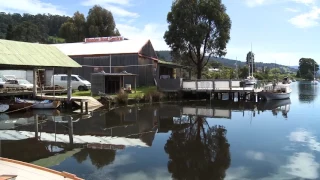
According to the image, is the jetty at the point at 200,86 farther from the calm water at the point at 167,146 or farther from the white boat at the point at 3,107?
the white boat at the point at 3,107

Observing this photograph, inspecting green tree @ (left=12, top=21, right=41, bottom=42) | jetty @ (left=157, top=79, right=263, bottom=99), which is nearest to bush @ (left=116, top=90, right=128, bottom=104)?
jetty @ (left=157, top=79, right=263, bottom=99)

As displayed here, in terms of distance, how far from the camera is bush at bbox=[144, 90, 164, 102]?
106 feet

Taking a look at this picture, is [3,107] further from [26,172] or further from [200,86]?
[200,86]

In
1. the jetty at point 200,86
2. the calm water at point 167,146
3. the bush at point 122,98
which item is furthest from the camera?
the jetty at point 200,86

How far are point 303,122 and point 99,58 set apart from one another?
24.7 metres

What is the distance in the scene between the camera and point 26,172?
7.32 m

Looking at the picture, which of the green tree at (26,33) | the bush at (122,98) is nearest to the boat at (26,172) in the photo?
the bush at (122,98)

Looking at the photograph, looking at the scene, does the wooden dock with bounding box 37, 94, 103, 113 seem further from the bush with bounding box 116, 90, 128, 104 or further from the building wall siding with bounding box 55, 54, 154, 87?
the building wall siding with bounding box 55, 54, 154, 87

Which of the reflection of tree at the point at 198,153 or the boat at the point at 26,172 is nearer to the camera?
the boat at the point at 26,172

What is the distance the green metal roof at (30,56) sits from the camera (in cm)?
1903

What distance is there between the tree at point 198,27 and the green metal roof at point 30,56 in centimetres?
2094

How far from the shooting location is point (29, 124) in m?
19.1

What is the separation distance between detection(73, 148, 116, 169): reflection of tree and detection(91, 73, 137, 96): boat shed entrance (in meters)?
18.2

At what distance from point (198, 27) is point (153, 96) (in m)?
13.1
